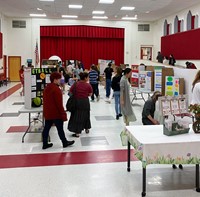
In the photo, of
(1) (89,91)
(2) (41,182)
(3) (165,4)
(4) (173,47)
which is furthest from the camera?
(4) (173,47)

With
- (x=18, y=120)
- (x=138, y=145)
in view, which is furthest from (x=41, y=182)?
(x=18, y=120)

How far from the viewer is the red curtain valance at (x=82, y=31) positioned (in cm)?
2073

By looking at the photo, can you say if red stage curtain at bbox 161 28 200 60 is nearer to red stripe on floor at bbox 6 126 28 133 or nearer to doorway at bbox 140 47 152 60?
doorway at bbox 140 47 152 60

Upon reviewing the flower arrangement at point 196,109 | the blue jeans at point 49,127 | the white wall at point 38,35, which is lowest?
the blue jeans at point 49,127

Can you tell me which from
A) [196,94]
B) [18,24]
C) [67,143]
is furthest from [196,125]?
[18,24]

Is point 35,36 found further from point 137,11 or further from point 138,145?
point 138,145

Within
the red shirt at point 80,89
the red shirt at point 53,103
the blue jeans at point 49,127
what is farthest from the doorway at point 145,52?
the red shirt at point 53,103

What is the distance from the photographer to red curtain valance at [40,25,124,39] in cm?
2073

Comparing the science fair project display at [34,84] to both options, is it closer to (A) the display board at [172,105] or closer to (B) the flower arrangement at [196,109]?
(A) the display board at [172,105]

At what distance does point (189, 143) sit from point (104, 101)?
807 cm

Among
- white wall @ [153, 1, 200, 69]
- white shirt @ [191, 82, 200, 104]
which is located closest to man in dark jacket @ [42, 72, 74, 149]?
white shirt @ [191, 82, 200, 104]

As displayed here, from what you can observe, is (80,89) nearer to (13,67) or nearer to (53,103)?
(53,103)

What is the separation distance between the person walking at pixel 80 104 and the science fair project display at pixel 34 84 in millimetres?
639

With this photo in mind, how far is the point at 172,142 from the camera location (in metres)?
3.28
